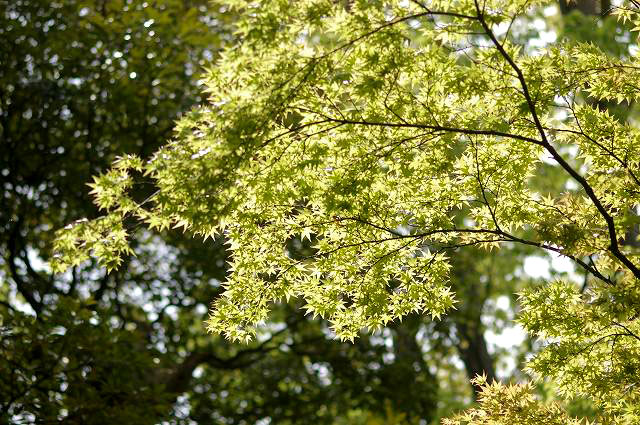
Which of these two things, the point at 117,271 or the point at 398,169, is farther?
the point at 117,271

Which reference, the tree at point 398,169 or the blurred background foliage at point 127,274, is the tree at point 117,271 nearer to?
the blurred background foliage at point 127,274

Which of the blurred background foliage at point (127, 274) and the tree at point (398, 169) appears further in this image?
the blurred background foliage at point (127, 274)

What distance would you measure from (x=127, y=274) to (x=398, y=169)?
887cm

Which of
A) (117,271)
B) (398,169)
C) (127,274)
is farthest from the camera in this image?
(127,274)

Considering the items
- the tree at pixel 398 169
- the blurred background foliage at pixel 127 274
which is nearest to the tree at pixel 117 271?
the blurred background foliage at pixel 127 274

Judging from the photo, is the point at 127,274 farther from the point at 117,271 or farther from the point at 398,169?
the point at 398,169

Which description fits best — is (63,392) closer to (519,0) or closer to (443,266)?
(443,266)

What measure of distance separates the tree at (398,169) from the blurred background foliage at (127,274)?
4055 mm

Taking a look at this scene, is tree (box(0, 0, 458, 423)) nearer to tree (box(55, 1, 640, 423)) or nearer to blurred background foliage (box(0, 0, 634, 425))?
blurred background foliage (box(0, 0, 634, 425))

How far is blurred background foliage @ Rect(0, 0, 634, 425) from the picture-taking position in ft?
28.8

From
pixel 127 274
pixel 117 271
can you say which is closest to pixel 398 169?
pixel 117 271

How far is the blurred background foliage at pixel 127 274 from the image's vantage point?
28.8ft

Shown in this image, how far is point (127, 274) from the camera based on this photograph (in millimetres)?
13039

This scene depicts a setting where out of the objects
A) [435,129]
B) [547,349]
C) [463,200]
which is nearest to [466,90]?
[435,129]
